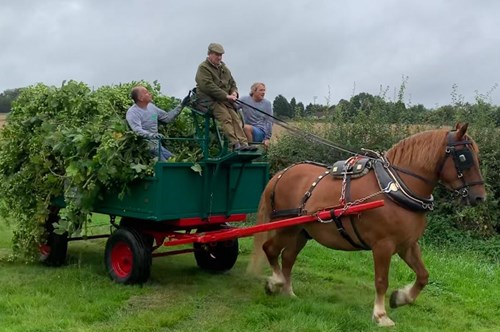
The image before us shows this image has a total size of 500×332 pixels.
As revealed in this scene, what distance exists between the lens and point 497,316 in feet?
20.8

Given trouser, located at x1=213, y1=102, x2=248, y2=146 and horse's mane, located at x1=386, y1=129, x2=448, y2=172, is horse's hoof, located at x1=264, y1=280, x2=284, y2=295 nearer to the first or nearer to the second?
trouser, located at x1=213, y1=102, x2=248, y2=146

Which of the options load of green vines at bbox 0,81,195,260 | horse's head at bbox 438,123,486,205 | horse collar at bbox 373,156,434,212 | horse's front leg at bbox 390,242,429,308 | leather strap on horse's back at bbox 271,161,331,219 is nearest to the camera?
horse's head at bbox 438,123,486,205

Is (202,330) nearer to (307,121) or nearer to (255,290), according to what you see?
(255,290)

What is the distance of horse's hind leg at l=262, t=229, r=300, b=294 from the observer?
6.78 meters

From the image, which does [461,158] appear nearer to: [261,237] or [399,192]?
[399,192]

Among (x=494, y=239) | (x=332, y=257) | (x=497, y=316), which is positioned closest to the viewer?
(x=497, y=316)

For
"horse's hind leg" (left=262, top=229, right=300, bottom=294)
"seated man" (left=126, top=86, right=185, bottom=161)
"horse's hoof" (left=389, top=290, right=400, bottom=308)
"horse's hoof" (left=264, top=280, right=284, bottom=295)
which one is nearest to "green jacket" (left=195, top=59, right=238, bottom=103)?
"seated man" (left=126, top=86, right=185, bottom=161)

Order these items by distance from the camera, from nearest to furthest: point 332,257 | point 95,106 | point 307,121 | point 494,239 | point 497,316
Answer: point 497,316 < point 95,106 < point 332,257 < point 494,239 < point 307,121

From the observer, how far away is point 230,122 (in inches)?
266

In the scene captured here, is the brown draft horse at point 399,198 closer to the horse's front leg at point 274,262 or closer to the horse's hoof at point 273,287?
the horse's front leg at point 274,262

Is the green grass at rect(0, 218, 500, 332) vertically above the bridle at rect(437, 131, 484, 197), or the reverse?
the bridle at rect(437, 131, 484, 197)

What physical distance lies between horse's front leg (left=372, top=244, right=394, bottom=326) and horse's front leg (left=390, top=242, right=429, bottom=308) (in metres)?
0.42

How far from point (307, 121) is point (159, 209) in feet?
24.2

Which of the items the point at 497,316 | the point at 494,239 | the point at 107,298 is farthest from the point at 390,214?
the point at 494,239
